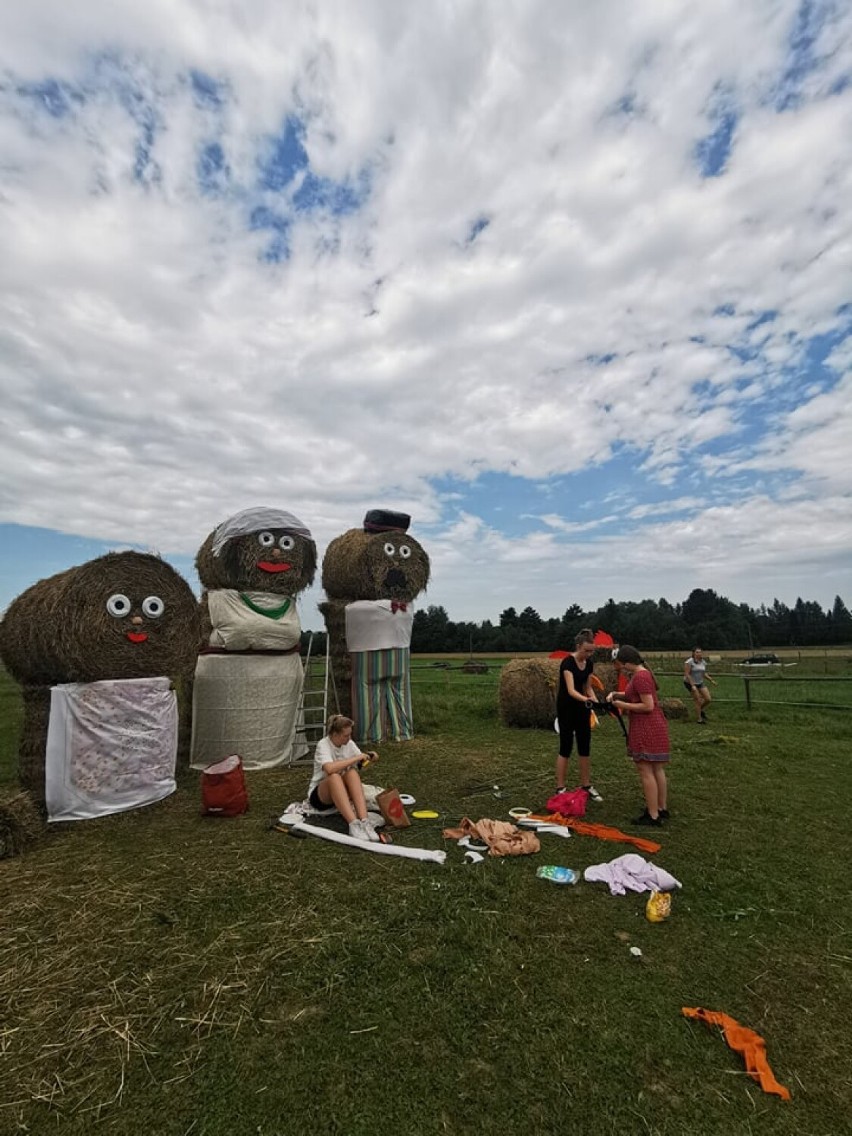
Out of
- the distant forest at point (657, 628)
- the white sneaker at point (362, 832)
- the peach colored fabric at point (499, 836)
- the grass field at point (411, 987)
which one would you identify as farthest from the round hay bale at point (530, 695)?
the distant forest at point (657, 628)

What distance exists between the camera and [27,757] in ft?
19.2

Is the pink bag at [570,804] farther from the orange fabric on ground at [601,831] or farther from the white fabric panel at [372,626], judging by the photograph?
the white fabric panel at [372,626]

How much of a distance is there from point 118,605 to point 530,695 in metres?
7.56

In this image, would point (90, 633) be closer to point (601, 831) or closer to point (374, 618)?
point (374, 618)

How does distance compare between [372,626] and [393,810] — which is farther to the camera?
[372,626]

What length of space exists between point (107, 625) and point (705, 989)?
19.7ft

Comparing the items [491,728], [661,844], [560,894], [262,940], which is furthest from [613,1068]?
[491,728]

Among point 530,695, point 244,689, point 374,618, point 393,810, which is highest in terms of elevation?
point 374,618

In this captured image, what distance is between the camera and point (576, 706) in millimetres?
6316

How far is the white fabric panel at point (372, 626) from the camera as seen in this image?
996 centimetres

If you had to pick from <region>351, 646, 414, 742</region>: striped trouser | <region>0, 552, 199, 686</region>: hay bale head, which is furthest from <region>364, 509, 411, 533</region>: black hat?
<region>0, 552, 199, 686</region>: hay bale head

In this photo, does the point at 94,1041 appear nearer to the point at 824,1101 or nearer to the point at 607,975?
the point at 607,975

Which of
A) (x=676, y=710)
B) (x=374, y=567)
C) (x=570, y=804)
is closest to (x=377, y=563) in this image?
(x=374, y=567)

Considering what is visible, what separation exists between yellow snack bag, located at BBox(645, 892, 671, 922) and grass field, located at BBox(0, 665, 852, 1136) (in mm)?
77
